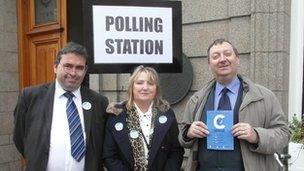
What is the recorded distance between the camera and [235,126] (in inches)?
105

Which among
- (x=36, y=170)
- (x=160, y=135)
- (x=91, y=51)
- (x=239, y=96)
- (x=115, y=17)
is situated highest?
(x=115, y=17)

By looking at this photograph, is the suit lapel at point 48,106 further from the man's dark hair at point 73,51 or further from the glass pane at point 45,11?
the glass pane at point 45,11

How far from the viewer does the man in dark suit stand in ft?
10.3

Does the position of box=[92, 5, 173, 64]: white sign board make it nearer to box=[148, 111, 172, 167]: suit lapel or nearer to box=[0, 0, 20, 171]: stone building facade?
box=[148, 111, 172, 167]: suit lapel

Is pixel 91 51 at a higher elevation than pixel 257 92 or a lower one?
higher

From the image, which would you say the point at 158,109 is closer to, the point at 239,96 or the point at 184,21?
the point at 239,96

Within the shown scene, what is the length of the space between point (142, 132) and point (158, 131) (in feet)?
0.40

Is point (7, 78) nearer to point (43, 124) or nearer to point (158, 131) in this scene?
point (43, 124)

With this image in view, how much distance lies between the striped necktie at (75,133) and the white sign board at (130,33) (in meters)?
0.51

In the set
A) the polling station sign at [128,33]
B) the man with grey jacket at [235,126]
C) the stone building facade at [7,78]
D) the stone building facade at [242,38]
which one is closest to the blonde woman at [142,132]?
the man with grey jacket at [235,126]

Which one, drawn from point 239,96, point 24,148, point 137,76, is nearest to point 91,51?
point 137,76

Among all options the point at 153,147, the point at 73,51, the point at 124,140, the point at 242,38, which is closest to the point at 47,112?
the point at 73,51

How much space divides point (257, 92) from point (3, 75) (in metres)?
4.82

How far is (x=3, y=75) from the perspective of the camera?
6453 millimetres
